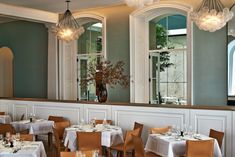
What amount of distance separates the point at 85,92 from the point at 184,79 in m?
3.40

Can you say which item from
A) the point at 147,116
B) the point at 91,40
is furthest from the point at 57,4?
the point at 147,116

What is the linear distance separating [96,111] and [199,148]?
3625mm

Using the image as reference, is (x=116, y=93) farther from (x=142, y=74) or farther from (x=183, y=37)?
(x=183, y=37)

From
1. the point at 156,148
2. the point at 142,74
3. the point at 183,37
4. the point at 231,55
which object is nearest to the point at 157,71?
the point at 142,74

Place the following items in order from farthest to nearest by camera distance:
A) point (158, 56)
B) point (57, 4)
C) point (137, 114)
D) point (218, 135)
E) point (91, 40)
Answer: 1. point (91, 40)
2. point (158, 56)
3. point (57, 4)
4. point (137, 114)
5. point (218, 135)

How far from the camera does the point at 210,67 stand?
335 inches

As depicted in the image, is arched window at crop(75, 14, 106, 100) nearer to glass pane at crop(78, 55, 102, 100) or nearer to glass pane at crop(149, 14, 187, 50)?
glass pane at crop(78, 55, 102, 100)

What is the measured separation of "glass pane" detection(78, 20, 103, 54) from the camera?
11021 mm

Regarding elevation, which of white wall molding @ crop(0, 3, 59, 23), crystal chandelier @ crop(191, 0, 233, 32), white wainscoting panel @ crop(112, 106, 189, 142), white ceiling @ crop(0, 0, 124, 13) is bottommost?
white wainscoting panel @ crop(112, 106, 189, 142)

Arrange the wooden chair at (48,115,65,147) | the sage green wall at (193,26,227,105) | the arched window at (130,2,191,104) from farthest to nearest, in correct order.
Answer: the arched window at (130,2,191,104) < the wooden chair at (48,115,65,147) < the sage green wall at (193,26,227,105)

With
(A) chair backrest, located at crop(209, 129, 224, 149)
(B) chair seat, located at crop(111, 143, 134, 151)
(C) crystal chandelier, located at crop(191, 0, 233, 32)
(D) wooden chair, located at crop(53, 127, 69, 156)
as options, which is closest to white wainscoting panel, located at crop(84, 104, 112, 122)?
(D) wooden chair, located at crop(53, 127, 69, 156)

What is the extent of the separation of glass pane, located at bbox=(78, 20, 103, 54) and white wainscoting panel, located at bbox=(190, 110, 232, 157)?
15.8 ft

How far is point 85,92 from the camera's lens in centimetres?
1139

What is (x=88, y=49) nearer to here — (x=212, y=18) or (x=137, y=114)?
(x=137, y=114)
